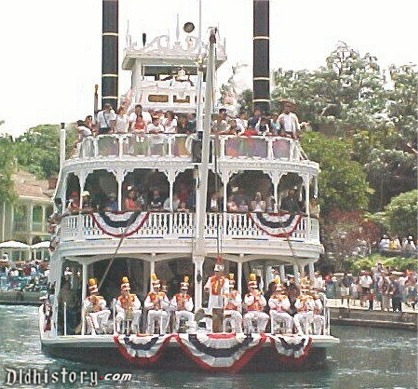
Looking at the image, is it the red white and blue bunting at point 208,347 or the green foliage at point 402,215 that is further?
the green foliage at point 402,215

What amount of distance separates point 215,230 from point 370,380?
4.42m

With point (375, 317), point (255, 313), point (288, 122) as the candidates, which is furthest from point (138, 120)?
point (375, 317)

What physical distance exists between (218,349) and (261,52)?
10.6 meters

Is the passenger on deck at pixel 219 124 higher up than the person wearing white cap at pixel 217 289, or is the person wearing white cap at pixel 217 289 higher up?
the passenger on deck at pixel 219 124

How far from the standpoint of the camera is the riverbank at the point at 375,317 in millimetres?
41188

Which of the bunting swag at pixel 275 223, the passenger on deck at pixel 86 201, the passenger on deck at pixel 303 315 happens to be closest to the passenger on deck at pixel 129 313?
the passenger on deck at pixel 86 201

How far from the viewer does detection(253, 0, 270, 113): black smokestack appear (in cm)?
3312

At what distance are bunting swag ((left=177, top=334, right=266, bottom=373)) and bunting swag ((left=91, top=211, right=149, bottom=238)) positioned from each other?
Answer: 10.3 ft

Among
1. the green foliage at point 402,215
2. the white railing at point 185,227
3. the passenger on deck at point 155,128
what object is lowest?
the white railing at point 185,227

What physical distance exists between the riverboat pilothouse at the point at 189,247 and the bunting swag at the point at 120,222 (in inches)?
1.0

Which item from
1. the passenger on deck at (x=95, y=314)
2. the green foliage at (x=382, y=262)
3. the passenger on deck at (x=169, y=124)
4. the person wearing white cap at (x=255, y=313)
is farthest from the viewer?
the green foliage at (x=382, y=262)

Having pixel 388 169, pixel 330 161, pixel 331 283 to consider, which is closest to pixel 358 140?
pixel 388 169

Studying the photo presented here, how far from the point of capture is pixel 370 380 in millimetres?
27094

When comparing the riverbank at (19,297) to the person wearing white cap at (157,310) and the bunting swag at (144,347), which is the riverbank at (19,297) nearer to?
the person wearing white cap at (157,310)
